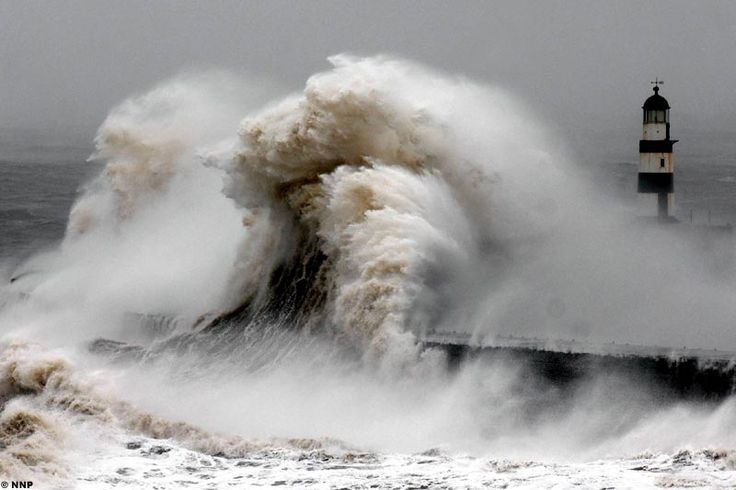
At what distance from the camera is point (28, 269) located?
25047mm

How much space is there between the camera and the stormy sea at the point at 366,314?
1288cm

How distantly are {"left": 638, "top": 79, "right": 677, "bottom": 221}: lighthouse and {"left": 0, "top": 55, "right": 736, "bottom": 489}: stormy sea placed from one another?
488 millimetres

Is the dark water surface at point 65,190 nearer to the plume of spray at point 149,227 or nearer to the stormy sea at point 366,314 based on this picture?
the plume of spray at point 149,227

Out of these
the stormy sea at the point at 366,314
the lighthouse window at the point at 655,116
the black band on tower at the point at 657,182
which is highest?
the lighthouse window at the point at 655,116

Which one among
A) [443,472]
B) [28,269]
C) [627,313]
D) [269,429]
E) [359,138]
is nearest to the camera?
[443,472]

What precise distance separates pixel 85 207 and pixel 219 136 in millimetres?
2970

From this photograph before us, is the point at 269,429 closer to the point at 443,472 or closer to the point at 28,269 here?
the point at 443,472

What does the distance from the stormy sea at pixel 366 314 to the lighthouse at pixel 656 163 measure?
19.2 inches

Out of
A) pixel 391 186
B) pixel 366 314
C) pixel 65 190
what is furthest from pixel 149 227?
pixel 65 190

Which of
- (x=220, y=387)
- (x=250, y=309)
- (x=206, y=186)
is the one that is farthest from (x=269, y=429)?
(x=206, y=186)

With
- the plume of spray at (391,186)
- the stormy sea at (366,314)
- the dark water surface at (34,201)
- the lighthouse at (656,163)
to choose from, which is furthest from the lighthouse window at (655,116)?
the dark water surface at (34,201)

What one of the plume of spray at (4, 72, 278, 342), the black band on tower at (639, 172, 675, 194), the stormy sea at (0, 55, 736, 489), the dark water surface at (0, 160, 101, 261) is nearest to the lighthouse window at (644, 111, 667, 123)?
the black band on tower at (639, 172, 675, 194)

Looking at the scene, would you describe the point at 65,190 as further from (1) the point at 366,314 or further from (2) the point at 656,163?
(1) the point at 366,314

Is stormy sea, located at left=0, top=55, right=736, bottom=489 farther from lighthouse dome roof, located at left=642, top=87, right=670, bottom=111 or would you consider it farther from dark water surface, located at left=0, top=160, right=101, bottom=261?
dark water surface, located at left=0, top=160, right=101, bottom=261
